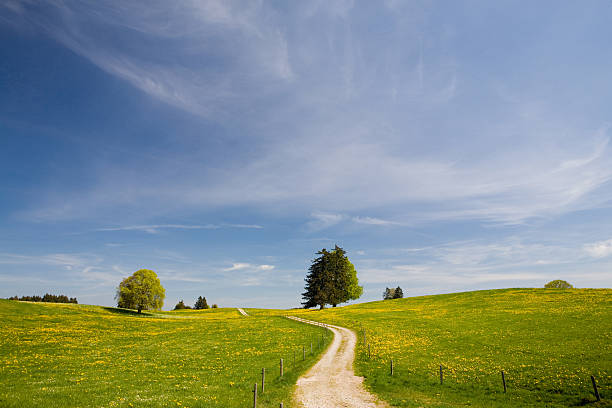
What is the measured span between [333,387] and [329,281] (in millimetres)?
86643

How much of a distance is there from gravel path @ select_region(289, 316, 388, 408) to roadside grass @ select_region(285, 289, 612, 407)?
4.27 ft

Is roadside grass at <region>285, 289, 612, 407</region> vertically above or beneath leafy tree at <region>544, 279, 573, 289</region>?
beneath

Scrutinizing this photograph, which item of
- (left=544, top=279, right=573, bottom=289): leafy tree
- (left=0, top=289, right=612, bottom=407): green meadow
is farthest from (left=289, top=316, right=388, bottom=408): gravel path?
Result: (left=544, top=279, right=573, bottom=289): leafy tree

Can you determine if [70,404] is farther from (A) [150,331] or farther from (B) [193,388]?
(A) [150,331]

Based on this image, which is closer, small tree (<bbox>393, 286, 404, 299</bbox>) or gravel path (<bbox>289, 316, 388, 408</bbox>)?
gravel path (<bbox>289, 316, 388, 408</bbox>)

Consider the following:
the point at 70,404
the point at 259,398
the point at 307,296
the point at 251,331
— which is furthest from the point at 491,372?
the point at 307,296

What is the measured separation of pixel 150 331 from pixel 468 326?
5767 cm

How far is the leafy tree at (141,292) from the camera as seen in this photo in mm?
89875

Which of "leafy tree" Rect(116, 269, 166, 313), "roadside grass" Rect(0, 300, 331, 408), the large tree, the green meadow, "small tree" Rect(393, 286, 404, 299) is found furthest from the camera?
"small tree" Rect(393, 286, 404, 299)

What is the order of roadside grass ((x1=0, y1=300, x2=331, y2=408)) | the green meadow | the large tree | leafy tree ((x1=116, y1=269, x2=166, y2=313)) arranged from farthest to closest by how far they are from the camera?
the large tree
leafy tree ((x1=116, y1=269, x2=166, y2=313))
the green meadow
roadside grass ((x1=0, y1=300, x2=331, y2=408))

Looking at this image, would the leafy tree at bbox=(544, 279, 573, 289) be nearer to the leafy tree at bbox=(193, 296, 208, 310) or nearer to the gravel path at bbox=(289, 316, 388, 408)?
the gravel path at bbox=(289, 316, 388, 408)

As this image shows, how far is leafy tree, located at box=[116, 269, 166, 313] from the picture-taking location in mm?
89875

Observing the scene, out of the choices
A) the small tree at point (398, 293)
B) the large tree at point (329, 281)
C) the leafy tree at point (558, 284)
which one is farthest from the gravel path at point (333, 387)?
the small tree at point (398, 293)

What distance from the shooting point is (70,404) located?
19484 mm
